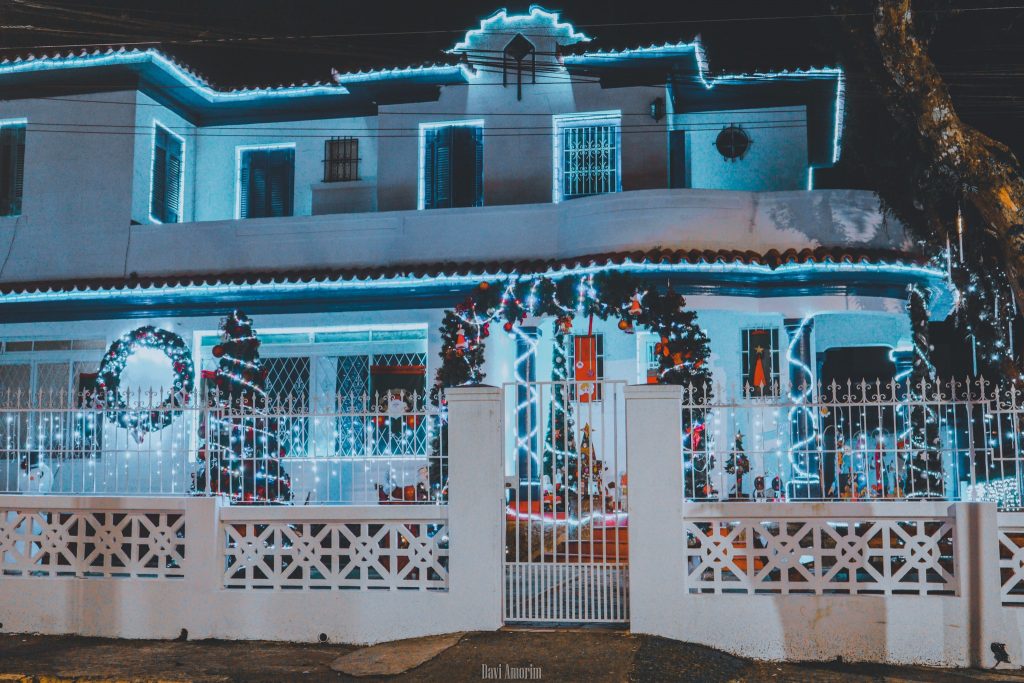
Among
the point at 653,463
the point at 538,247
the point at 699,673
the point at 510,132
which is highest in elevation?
the point at 510,132

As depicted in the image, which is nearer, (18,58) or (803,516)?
(803,516)

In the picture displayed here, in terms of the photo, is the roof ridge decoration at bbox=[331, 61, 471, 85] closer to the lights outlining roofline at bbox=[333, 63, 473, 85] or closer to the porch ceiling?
the lights outlining roofline at bbox=[333, 63, 473, 85]

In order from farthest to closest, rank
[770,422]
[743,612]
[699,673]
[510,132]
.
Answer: [510,132] < [770,422] < [743,612] < [699,673]

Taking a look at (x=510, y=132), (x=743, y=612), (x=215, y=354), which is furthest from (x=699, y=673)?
(x=510, y=132)

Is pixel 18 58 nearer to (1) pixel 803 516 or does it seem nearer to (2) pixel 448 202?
(2) pixel 448 202

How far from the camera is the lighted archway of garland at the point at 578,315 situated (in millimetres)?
13430

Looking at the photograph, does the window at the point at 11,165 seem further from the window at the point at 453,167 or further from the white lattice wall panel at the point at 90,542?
the white lattice wall panel at the point at 90,542

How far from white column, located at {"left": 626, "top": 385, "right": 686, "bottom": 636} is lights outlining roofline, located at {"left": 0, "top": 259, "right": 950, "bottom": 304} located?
5.17 metres

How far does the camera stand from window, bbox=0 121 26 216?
17.4 metres

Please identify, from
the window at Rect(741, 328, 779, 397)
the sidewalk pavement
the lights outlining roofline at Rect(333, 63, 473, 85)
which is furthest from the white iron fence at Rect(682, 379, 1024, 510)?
the lights outlining roofline at Rect(333, 63, 473, 85)

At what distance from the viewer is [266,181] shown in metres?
18.0

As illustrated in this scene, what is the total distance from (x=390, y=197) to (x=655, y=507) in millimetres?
9337

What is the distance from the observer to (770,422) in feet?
48.5

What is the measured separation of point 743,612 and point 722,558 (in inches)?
18.0
